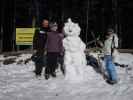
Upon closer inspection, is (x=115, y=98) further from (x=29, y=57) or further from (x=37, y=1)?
(x=37, y=1)

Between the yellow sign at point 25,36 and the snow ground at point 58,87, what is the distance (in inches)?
107

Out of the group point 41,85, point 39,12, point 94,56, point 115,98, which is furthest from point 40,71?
point 39,12

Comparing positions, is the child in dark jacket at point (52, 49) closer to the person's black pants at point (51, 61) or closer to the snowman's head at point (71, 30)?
the person's black pants at point (51, 61)

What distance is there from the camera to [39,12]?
20656mm

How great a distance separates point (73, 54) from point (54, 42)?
0.80m

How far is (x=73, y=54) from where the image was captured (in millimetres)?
14156

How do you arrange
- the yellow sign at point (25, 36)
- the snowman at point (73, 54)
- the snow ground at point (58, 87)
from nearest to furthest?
1. the snow ground at point (58, 87)
2. the snowman at point (73, 54)
3. the yellow sign at point (25, 36)

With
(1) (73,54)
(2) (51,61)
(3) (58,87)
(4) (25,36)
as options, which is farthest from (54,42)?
(4) (25,36)

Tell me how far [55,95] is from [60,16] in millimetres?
9561

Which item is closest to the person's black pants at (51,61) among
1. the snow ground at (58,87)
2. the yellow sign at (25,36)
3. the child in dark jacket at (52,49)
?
the child in dark jacket at (52,49)

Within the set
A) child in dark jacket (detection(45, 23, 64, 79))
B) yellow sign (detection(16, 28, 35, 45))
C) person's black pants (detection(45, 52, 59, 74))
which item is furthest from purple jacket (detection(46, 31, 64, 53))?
yellow sign (detection(16, 28, 35, 45))

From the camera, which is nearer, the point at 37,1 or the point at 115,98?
the point at 115,98

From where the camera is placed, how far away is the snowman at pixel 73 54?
13.6m

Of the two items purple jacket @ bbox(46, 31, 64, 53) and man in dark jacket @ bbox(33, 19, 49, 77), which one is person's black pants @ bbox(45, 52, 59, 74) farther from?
man in dark jacket @ bbox(33, 19, 49, 77)
